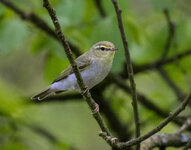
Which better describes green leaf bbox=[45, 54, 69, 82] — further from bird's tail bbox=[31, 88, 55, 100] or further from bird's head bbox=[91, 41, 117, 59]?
bird's head bbox=[91, 41, 117, 59]

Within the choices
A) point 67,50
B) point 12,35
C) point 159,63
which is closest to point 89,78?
point 12,35

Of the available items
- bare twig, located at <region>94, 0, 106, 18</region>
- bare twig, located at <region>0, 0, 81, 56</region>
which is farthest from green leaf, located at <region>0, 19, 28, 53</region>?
bare twig, located at <region>94, 0, 106, 18</region>

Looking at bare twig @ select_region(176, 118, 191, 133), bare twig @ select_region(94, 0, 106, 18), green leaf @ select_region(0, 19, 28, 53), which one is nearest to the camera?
green leaf @ select_region(0, 19, 28, 53)

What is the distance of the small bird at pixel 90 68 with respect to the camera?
3795 millimetres

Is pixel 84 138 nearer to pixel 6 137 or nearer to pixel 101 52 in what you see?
pixel 6 137

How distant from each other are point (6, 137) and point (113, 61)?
5.62ft

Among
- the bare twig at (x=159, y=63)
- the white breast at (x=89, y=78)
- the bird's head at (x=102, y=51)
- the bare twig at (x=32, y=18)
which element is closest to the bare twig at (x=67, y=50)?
the white breast at (x=89, y=78)

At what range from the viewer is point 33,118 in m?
5.42

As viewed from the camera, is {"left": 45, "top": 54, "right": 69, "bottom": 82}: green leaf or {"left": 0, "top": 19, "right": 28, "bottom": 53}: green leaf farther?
{"left": 45, "top": 54, "right": 69, "bottom": 82}: green leaf

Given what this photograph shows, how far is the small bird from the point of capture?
3.79m

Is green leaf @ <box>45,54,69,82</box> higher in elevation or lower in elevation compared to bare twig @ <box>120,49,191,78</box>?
higher

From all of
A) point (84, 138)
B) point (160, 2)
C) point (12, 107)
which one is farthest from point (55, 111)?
point (160, 2)

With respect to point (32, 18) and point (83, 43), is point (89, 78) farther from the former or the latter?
point (32, 18)

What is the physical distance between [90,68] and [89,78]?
0.85ft
